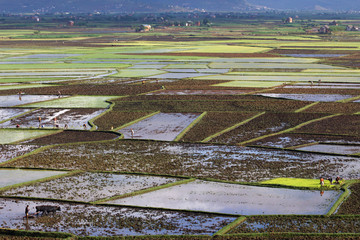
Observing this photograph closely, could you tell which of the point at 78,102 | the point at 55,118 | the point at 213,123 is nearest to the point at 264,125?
the point at 213,123

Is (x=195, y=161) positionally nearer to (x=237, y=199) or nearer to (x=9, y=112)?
(x=237, y=199)

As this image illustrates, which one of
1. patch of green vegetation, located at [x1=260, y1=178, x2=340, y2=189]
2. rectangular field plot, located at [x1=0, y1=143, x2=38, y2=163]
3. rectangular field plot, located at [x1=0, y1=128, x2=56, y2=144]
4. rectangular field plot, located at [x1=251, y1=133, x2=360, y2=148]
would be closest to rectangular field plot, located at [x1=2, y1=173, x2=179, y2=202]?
patch of green vegetation, located at [x1=260, y1=178, x2=340, y2=189]

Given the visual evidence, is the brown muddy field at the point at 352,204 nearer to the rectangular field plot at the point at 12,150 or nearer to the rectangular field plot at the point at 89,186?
the rectangular field plot at the point at 89,186

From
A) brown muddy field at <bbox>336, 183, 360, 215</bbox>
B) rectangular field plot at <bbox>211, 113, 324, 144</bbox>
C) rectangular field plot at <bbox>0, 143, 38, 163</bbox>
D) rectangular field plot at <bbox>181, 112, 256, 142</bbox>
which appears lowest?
rectangular field plot at <bbox>0, 143, 38, 163</bbox>

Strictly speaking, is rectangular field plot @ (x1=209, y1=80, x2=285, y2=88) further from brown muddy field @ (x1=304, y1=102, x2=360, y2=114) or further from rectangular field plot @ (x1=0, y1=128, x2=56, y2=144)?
rectangular field plot @ (x1=0, y1=128, x2=56, y2=144)

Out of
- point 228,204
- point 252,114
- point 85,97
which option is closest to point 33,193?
point 228,204

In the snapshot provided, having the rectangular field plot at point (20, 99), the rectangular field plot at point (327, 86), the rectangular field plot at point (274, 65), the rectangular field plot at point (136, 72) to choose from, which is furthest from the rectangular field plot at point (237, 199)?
the rectangular field plot at point (274, 65)
